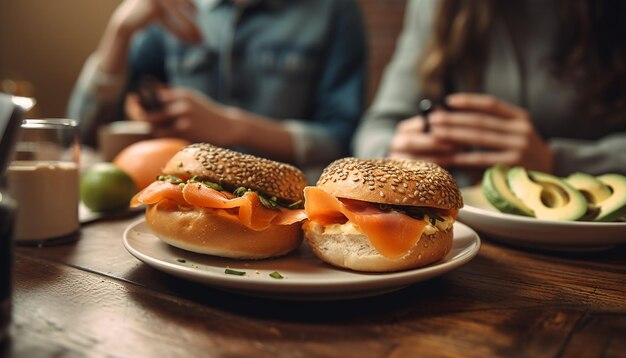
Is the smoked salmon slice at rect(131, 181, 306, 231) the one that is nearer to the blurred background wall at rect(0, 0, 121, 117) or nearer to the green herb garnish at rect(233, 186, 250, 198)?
the green herb garnish at rect(233, 186, 250, 198)

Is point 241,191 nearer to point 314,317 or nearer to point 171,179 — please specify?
point 171,179

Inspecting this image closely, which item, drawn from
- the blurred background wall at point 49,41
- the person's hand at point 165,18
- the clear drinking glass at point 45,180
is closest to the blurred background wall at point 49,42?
the blurred background wall at point 49,41

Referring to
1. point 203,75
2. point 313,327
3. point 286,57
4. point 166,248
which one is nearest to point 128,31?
point 203,75

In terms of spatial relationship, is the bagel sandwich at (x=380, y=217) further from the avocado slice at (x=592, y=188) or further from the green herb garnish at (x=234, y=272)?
the avocado slice at (x=592, y=188)

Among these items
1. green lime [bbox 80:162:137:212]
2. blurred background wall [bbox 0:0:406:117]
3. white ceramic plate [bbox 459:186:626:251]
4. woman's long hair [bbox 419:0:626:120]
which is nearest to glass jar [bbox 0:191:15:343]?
green lime [bbox 80:162:137:212]

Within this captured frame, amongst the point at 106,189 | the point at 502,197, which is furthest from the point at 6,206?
the point at 502,197

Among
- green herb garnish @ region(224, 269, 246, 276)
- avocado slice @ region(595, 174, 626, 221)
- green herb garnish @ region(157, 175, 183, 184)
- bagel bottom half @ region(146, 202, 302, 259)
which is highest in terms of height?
avocado slice @ region(595, 174, 626, 221)
